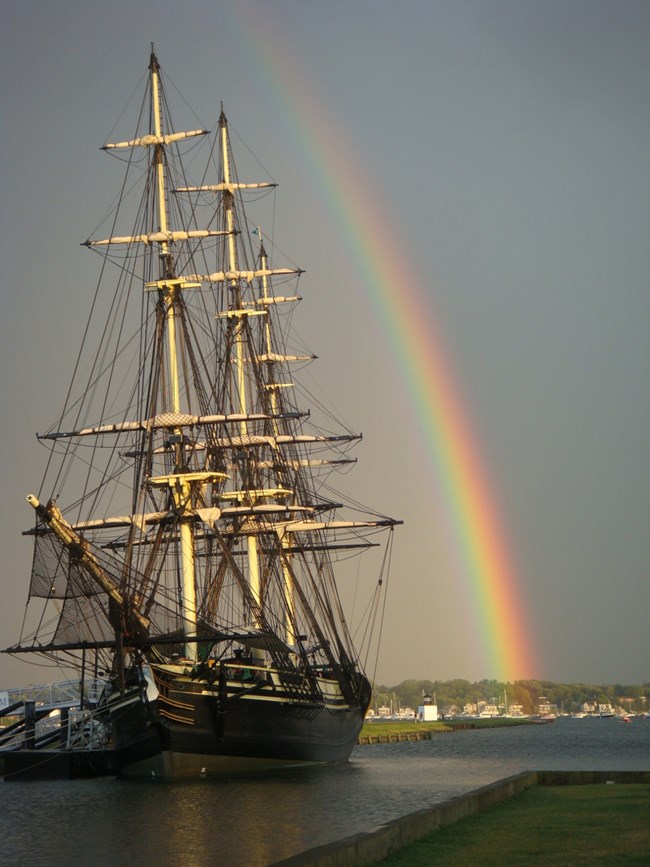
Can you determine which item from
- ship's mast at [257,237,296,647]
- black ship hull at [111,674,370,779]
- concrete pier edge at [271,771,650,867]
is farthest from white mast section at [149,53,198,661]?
concrete pier edge at [271,771,650,867]

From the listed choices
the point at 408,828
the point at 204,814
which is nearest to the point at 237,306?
the point at 204,814

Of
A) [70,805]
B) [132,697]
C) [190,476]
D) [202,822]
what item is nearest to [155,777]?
[132,697]

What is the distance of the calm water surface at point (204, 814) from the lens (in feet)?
91.7

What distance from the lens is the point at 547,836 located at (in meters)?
20.8

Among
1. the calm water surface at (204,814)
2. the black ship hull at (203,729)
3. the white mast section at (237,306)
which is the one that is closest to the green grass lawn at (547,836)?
the calm water surface at (204,814)

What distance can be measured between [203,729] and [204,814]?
18.4 metres

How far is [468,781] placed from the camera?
186 ft

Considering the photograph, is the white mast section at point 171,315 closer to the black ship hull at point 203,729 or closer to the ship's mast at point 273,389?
the black ship hull at point 203,729

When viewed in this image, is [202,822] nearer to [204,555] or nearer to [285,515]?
[204,555]

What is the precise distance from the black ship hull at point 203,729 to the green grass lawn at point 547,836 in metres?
30.3

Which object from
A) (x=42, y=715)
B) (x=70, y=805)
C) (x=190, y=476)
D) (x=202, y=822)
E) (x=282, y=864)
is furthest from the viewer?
(x=42, y=715)

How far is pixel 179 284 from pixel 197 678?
912 inches

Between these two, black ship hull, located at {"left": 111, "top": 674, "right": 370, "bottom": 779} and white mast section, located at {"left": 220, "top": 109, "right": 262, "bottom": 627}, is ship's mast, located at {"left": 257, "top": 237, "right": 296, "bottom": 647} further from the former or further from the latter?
black ship hull, located at {"left": 111, "top": 674, "right": 370, "bottom": 779}

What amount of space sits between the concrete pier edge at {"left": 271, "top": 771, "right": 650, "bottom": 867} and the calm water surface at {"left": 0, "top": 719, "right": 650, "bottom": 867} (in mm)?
3548
